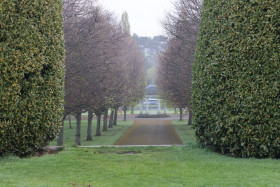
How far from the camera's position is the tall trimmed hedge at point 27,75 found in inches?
272

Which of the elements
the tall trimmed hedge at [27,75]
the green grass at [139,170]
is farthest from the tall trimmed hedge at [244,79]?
the tall trimmed hedge at [27,75]

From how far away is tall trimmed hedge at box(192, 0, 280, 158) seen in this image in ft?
22.4

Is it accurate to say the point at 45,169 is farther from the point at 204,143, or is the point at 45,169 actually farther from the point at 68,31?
the point at 68,31

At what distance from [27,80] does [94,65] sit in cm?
660

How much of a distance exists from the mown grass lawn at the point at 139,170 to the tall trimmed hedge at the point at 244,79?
1.47ft

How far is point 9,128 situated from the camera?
691 centimetres

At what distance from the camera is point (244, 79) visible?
7023 mm

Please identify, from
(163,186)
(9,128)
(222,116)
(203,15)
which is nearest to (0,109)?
(9,128)

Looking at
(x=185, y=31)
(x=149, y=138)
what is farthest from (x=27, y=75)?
(x=149, y=138)

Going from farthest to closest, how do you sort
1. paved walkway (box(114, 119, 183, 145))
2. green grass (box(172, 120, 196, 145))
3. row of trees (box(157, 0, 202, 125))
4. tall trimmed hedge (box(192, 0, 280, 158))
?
green grass (box(172, 120, 196, 145)) < paved walkway (box(114, 119, 183, 145)) < row of trees (box(157, 0, 202, 125)) < tall trimmed hedge (box(192, 0, 280, 158))

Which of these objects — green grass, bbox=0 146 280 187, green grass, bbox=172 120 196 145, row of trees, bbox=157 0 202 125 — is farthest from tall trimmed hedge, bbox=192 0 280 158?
row of trees, bbox=157 0 202 125

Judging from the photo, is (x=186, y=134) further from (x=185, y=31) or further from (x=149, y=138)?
(x=185, y=31)

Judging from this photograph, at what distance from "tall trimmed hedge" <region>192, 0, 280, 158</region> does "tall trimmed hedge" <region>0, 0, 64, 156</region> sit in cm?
365

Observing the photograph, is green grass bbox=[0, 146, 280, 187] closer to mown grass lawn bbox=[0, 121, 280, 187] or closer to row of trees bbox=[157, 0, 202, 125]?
mown grass lawn bbox=[0, 121, 280, 187]
